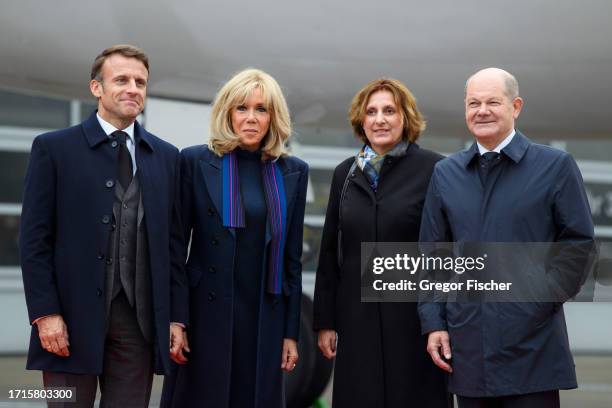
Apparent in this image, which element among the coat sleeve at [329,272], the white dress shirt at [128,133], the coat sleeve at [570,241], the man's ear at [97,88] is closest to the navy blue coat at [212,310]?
the coat sleeve at [329,272]

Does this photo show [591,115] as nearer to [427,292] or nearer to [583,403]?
[583,403]

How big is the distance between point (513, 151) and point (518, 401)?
0.60 meters

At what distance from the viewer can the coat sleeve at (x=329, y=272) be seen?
8.96 ft

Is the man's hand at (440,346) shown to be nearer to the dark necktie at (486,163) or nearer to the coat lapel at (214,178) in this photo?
the dark necktie at (486,163)

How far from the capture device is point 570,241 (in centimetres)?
221

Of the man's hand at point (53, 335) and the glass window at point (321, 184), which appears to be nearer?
the man's hand at point (53, 335)

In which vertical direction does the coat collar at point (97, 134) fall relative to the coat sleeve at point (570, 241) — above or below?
above

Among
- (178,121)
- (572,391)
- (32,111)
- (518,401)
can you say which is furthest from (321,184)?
(518,401)

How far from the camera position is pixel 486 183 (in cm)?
231

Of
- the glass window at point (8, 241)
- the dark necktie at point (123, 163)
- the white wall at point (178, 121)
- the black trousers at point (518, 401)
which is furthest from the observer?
the glass window at point (8, 241)

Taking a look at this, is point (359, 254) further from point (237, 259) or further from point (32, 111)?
point (32, 111)

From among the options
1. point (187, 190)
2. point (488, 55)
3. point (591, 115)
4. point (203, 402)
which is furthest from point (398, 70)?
point (203, 402)

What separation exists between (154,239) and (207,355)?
39 centimetres

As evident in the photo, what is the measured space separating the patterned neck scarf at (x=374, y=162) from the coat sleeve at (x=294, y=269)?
0.64 ft
